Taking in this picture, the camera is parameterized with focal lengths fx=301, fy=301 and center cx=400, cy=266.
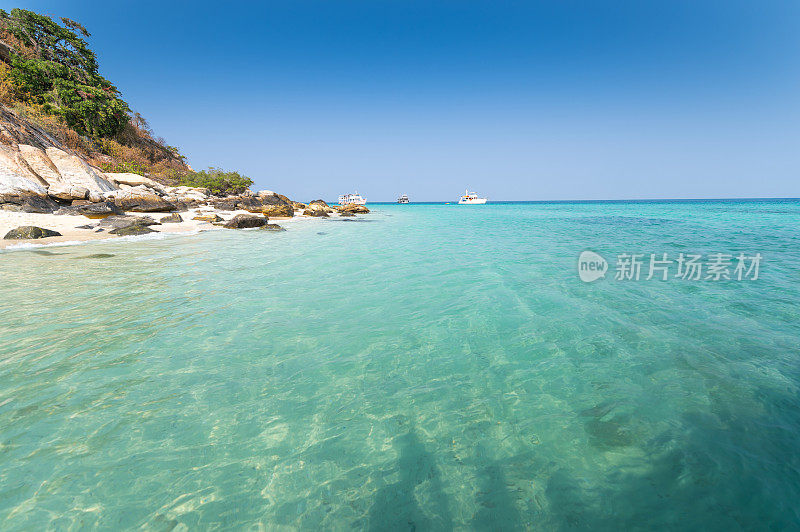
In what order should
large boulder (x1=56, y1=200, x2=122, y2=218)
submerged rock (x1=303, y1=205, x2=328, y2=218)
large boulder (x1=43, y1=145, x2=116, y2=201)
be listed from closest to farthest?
1. large boulder (x1=56, y1=200, x2=122, y2=218)
2. large boulder (x1=43, y1=145, x2=116, y2=201)
3. submerged rock (x1=303, y1=205, x2=328, y2=218)

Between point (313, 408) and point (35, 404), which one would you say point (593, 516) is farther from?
point (35, 404)

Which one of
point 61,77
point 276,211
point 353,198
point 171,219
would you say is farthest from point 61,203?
point 353,198

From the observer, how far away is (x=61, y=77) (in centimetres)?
3378

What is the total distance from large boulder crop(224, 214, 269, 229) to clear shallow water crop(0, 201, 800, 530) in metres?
16.7

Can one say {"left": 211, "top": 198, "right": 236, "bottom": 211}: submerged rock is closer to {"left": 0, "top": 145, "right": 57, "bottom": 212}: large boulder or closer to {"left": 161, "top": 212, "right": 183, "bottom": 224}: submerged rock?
{"left": 161, "top": 212, "right": 183, "bottom": 224}: submerged rock

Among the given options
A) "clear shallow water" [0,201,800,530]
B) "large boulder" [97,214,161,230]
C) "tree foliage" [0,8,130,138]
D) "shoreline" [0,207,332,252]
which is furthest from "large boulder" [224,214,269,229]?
"tree foliage" [0,8,130,138]

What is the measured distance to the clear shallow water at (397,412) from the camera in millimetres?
2154

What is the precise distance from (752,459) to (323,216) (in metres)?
43.4

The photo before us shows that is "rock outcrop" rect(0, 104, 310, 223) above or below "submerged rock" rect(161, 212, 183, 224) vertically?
above

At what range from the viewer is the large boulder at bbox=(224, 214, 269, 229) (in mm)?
22547

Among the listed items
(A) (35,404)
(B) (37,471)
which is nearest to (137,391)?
(A) (35,404)

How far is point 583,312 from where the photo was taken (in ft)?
19.7

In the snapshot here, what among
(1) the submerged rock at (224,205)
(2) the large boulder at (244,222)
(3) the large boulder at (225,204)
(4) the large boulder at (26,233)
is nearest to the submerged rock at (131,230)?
(4) the large boulder at (26,233)

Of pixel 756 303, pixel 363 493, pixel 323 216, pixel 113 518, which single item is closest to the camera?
pixel 113 518
